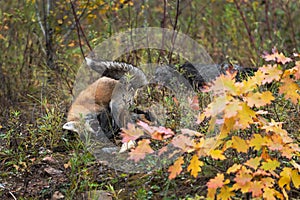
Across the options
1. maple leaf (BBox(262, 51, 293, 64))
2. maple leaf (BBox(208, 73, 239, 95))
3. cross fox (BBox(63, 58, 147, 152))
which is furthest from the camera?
cross fox (BBox(63, 58, 147, 152))

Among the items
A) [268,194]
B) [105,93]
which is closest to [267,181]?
[268,194]

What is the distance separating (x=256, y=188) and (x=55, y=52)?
339cm

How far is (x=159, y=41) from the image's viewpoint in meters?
5.47

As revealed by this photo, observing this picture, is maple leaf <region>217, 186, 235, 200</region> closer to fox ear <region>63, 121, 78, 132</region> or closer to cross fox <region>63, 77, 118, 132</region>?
fox ear <region>63, 121, 78, 132</region>

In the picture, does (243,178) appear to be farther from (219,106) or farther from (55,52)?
(55,52)

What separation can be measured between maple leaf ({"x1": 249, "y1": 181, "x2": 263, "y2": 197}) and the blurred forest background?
3.07 ft

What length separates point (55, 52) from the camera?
17.6 ft

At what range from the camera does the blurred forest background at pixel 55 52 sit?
11.7 ft

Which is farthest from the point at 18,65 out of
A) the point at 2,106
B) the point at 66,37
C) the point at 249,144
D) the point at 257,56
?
the point at 249,144

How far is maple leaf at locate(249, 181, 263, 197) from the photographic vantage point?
2432mm

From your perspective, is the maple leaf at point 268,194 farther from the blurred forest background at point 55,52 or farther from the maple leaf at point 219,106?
the blurred forest background at point 55,52

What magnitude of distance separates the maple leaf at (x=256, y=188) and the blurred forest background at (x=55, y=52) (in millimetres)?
937

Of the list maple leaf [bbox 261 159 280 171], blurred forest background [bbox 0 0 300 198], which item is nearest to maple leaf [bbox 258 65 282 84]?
maple leaf [bbox 261 159 280 171]

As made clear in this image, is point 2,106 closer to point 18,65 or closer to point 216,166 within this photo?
point 18,65
